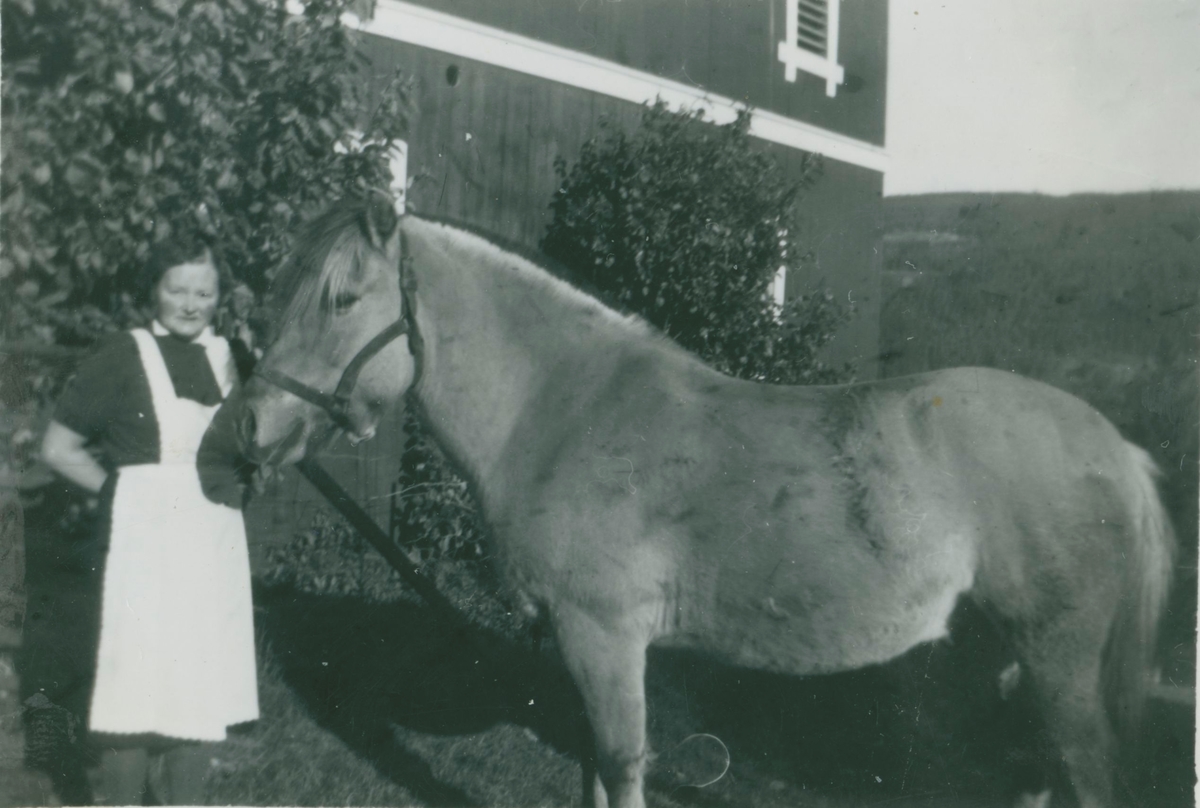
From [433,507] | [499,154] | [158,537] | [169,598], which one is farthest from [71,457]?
[499,154]

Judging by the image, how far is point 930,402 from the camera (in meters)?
2.52

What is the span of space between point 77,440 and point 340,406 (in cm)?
73

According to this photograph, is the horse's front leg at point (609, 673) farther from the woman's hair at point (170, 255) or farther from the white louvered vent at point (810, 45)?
the white louvered vent at point (810, 45)

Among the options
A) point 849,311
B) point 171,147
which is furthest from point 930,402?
point 171,147

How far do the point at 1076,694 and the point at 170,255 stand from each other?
2.92 meters

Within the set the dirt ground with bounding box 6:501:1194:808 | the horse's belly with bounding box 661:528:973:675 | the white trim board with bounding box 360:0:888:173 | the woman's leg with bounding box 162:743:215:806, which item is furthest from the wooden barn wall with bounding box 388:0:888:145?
the woman's leg with bounding box 162:743:215:806

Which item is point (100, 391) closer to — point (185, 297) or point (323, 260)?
point (185, 297)

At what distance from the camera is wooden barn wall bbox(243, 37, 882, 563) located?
3693 mm

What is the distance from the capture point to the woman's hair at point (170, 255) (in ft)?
8.14

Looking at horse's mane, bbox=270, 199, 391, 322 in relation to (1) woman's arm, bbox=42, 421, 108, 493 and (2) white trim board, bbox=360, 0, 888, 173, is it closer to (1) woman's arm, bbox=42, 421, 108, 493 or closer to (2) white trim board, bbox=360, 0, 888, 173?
(1) woman's arm, bbox=42, 421, 108, 493

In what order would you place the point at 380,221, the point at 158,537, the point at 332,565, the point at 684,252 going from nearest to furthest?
1. the point at 158,537
2. the point at 380,221
3. the point at 684,252
4. the point at 332,565

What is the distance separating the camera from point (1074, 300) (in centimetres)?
323

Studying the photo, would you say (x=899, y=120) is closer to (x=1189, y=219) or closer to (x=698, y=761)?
(x=1189, y=219)

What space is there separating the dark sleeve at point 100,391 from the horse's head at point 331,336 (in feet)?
1.05
